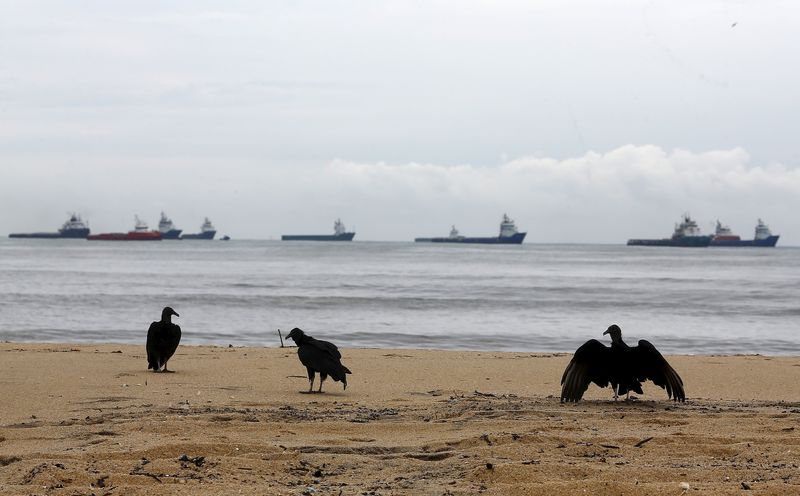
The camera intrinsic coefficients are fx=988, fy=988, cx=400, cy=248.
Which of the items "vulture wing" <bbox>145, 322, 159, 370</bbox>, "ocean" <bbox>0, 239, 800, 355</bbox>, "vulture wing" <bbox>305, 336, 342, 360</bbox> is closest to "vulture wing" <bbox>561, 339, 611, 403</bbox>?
"vulture wing" <bbox>305, 336, 342, 360</bbox>

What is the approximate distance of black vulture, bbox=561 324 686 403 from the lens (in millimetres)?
9031

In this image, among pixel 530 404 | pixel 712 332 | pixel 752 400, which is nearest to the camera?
pixel 530 404

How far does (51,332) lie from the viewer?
20.4 m

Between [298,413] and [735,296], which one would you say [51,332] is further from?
[735,296]

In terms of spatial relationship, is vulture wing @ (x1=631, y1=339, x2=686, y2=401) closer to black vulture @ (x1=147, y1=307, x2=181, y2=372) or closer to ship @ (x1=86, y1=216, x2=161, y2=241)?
black vulture @ (x1=147, y1=307, x2=181, y2=372)

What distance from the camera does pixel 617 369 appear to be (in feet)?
29.8

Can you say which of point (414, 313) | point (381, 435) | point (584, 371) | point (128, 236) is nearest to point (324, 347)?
point (584, 371)

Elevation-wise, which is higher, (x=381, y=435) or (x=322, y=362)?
(x=322, y=362)

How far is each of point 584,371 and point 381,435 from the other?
8.43ft

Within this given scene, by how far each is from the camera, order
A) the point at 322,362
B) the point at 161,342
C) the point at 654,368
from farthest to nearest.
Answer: the point at 161,342 → the point at 322,362 → the point at 654,368

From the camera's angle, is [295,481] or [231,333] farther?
[231,333]

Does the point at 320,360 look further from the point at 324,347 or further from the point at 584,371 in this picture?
the point at 584,371

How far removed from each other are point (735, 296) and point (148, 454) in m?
34.8

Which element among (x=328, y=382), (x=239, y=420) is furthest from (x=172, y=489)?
(x=328, y=382)
